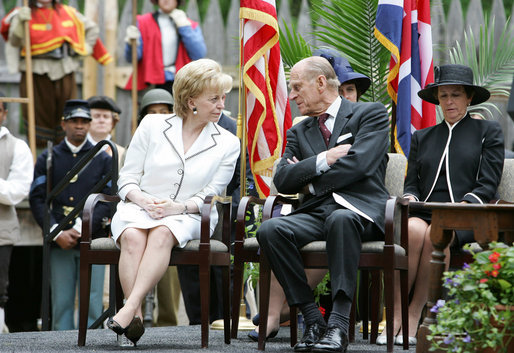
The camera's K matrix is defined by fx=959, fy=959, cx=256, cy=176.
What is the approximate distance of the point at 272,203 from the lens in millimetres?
5320

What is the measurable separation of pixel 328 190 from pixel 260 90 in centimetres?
160

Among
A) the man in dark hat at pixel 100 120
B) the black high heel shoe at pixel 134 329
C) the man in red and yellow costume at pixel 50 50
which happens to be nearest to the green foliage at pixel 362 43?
the man in dark hat at pixel 100 120

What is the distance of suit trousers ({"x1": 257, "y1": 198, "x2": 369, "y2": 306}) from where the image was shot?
191 inches

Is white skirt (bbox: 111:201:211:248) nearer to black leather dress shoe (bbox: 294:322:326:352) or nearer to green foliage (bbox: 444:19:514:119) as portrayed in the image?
black leather dress shoe (bbox: 294:322:326:352)

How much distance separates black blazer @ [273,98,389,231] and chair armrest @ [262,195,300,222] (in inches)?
3.2

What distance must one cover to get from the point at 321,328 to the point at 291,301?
8.2 inches

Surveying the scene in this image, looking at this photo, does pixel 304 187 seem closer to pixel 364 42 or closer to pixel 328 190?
pixel 328 190

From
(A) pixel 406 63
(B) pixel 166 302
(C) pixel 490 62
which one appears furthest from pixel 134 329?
(C) pixel 490 62

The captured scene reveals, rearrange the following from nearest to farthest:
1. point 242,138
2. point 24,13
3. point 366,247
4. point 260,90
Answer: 1. point 366,247
2. point 260,90
3. point 242,138
4. point 24,13

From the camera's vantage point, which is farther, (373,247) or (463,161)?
(463,161)

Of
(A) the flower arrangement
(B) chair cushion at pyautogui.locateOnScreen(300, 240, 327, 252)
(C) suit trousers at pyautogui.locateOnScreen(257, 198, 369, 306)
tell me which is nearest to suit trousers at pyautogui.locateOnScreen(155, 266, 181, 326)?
(C) suit trousers at pyautogui.locateOnScreen(257, 198, 369, 306)

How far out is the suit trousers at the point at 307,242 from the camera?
485cm

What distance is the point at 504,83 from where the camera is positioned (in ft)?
25.3

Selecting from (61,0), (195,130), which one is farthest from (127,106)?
(195,130)
